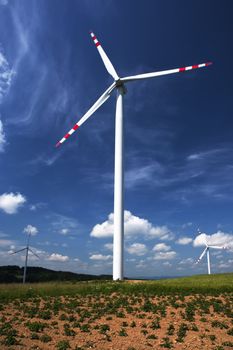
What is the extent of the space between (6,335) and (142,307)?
47.3ft

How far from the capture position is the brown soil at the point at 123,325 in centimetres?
2145

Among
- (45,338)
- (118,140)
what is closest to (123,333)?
(45,338)

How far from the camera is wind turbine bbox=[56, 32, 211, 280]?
193 feet

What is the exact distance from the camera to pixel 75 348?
20250 mm

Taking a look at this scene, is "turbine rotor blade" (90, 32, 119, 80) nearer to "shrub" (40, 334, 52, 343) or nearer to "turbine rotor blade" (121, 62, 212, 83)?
"turbine rotor blade" (121, 62, 212, 83)

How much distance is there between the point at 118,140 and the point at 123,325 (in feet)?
139

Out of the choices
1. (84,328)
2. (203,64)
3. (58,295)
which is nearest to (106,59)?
(203,64)

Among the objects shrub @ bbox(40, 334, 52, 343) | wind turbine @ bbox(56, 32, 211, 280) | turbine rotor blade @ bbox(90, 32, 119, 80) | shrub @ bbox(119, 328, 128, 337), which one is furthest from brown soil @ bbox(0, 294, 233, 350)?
turbine rotor blade @ bbox(90, 32, 119, 80)

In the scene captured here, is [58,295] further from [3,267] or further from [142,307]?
[3,267]

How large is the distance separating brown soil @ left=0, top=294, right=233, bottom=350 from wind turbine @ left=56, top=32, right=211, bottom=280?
22055mm

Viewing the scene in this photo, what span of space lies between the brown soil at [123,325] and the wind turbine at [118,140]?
72.4ft

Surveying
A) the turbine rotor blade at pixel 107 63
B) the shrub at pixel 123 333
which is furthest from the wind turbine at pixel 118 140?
the shrub at pixel 123 333

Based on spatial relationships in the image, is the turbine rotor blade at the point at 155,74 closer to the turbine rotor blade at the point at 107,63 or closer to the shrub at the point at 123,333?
the turbine rotor blade at the point at 107,63

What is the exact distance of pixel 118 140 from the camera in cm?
6462
